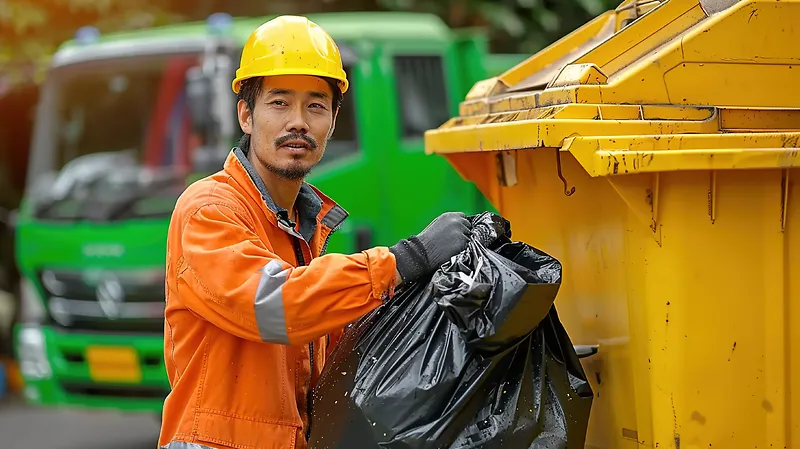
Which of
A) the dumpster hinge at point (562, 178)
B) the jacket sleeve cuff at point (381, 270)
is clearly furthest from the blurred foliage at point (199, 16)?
the jacket sleeve cuff at point (381, 270)

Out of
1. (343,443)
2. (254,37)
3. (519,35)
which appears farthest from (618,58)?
(519,35)

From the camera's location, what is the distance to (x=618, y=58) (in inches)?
101

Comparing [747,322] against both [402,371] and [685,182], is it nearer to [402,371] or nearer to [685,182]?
[685,182]

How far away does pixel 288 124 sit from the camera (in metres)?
2.38

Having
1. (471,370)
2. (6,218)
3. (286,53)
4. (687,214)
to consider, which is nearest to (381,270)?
(471,370)

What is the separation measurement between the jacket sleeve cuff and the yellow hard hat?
18.4 inches

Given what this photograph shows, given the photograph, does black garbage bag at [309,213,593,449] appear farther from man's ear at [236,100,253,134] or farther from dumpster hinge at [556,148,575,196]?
man's ear at [236,100,253,134]

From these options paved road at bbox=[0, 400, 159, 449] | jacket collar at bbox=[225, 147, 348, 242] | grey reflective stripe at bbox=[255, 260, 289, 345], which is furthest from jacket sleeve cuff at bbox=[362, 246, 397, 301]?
paved road at bbox=[0, 400, 159, 449]

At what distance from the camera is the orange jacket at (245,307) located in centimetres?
212

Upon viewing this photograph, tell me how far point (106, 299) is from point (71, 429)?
1860 mm

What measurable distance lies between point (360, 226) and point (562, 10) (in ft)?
14.9

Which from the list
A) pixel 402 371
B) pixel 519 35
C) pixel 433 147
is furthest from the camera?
pixel 519 35

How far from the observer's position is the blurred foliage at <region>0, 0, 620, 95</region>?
26.2 feet

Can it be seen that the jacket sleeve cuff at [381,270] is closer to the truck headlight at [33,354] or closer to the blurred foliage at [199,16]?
the truck headlight at [33,354]
